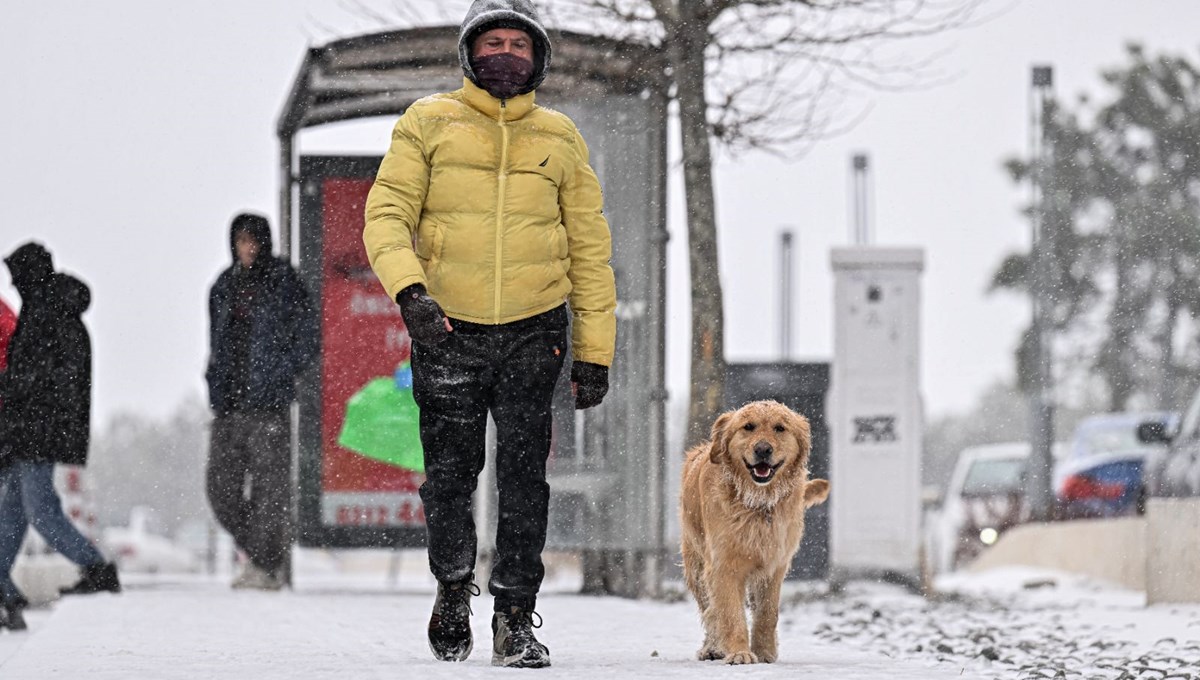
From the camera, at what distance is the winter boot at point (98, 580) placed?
1212 centimetres

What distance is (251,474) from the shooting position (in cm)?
1256

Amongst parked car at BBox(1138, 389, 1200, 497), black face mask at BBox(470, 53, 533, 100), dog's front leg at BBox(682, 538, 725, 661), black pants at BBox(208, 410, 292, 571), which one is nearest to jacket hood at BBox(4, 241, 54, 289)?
black pants at BBox(208, 410, 292, 571)

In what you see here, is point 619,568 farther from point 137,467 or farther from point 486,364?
point 137,467

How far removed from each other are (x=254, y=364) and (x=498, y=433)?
579cm

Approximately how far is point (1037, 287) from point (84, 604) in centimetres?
1782

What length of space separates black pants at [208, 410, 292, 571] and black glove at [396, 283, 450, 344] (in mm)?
6221

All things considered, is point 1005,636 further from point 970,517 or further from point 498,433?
point 970,517

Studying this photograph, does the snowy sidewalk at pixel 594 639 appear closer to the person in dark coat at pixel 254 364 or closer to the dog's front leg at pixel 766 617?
the dog's front leg at pixel 766 617

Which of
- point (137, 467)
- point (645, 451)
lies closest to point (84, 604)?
point (645, 451)

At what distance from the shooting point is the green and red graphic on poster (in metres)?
13.9

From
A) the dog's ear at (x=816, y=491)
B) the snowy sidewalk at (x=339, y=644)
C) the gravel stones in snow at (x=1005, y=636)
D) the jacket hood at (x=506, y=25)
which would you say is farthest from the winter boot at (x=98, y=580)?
the jacket hood at (x=506, y=25)

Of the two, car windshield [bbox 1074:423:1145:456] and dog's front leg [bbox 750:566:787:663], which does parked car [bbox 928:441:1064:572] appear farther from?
dog's front leg [bbox 750:566:787:663]

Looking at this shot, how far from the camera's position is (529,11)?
6789 mm

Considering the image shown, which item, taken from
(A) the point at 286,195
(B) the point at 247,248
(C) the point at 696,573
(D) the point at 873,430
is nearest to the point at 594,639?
(C) the point at 696,573
